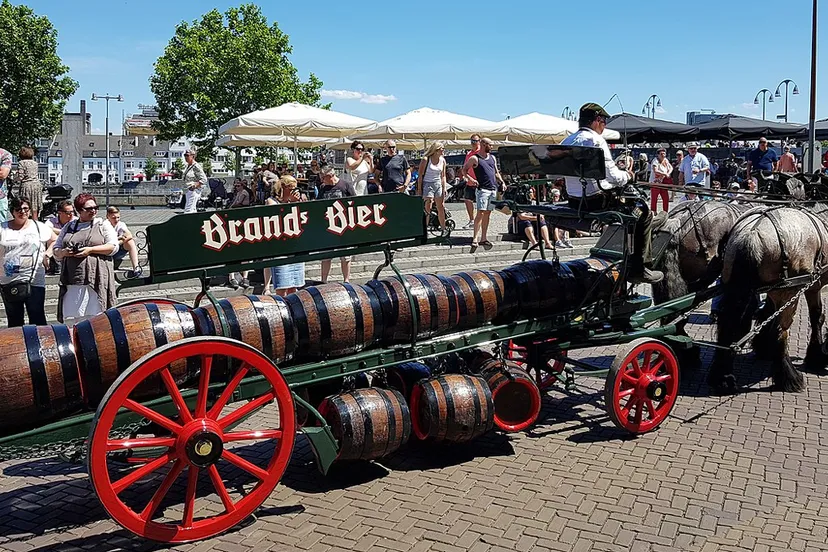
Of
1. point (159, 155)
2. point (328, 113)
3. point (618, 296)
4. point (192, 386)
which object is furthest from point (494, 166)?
point (159, 155)

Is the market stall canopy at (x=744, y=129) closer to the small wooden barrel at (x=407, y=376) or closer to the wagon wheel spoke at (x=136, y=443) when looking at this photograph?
the small wooden barrel at (x=407, y=376)

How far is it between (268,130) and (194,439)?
1548 cm

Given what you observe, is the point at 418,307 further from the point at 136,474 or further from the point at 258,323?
the point at 136,474

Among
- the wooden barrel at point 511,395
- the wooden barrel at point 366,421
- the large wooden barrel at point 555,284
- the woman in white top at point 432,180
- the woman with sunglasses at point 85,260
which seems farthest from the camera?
the woman in white top at point 432,180

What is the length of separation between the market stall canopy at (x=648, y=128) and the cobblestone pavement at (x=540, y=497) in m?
19.5

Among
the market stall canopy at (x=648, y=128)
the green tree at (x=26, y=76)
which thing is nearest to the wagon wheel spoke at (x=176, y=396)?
the market stall canopy at (x=648, y=128)

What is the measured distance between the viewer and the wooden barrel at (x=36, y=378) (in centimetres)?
398

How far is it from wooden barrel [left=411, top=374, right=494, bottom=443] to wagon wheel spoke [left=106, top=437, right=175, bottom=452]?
1.70m

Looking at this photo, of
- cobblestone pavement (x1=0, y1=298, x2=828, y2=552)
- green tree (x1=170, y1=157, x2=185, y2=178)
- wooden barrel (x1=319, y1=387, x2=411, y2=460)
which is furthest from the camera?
green tree (x1=170, y1=157, x2=185, y2=178)

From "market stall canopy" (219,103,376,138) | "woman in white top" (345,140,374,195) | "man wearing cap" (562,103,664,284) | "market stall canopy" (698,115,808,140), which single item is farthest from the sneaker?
"market stall canopy" (698,115,808,140)

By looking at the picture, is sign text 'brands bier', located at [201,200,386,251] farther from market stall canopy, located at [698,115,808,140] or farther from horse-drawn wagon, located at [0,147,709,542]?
market stall canopy, located at [698,115,808,140]

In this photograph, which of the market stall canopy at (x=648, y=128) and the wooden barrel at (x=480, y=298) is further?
the market stall canopy at (x=648, y=128)

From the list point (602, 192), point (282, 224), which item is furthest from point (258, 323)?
point (602, 192)

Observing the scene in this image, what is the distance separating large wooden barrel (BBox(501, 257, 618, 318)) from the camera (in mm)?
5828
